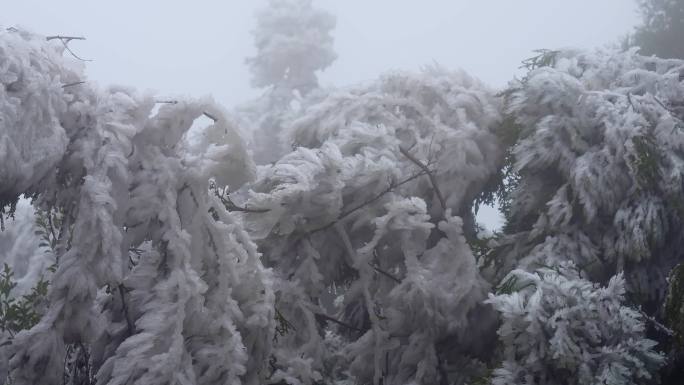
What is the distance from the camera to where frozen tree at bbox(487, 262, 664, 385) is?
303 centimetres

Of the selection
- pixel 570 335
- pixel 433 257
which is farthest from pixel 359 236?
pixel 570 335

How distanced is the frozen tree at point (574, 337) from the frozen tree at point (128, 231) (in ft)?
4.98

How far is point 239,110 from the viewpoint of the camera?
17844 mm

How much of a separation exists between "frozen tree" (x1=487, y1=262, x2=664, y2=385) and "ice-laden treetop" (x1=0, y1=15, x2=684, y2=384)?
0.01 metres

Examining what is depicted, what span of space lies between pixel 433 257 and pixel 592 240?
125 centimetres

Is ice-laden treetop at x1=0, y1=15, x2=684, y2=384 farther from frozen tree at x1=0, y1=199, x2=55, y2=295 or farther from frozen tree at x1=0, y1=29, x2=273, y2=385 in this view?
frozen tree at x1=0, y1=199, x2=55, y2=295

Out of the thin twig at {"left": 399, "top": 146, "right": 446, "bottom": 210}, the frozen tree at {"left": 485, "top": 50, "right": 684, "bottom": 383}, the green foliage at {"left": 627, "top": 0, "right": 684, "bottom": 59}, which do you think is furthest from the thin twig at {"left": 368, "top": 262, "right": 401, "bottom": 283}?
the green foliage at {"left": 627, "top": 0, "right": 684, "bottom": 59}

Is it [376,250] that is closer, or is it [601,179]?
[601,179]

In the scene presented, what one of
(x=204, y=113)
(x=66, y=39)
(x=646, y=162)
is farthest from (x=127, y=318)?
(x=646, y=162)

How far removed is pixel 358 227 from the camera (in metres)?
4.19

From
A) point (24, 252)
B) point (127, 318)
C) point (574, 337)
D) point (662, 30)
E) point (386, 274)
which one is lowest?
point (127, 318)

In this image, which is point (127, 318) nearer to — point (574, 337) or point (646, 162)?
point (574, 337)

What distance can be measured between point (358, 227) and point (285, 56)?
14.9 metres

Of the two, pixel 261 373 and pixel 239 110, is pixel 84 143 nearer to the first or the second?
pixel 261 373
